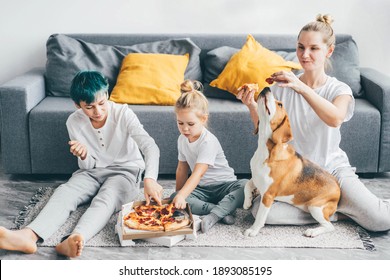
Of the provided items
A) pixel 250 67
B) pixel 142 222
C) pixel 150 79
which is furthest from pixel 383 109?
pixel 142 222

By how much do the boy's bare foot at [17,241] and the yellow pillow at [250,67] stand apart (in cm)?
157

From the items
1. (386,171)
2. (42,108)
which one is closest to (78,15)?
(42,108)

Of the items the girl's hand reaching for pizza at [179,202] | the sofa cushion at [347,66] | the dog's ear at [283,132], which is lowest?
the girl's hand reaching for pizza at [179,202]

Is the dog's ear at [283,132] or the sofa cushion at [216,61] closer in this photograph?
the dog's ear at [283,132]

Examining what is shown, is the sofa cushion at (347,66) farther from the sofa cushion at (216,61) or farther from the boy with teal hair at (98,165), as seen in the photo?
the boy with teal hair at (98,165)

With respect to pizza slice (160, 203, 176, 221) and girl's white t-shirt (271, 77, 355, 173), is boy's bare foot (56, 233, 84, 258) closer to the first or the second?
pizza slice (160, 203, 176, 221)

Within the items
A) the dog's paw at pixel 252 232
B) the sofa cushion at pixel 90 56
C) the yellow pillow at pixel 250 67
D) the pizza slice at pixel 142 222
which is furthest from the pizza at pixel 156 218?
the sofa cushion at pixel 90 56

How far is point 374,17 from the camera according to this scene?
12.7ft

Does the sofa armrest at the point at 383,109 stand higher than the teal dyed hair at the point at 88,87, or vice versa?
the teal dyed hair at the point at 88,87

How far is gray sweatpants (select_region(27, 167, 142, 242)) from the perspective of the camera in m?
2.37

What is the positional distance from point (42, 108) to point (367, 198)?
1.74 meters

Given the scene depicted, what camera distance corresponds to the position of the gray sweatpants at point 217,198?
2556 mm

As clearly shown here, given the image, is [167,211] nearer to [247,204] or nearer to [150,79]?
[247,204]

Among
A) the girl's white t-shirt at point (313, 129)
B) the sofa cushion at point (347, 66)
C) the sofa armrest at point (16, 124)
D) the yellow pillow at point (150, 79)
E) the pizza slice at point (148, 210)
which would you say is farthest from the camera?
the sofa cushion at point (347, 66)
